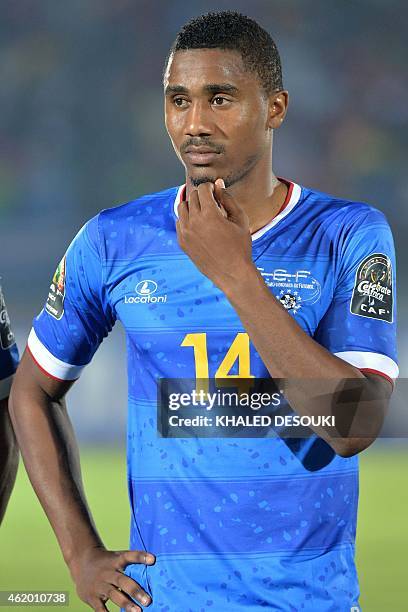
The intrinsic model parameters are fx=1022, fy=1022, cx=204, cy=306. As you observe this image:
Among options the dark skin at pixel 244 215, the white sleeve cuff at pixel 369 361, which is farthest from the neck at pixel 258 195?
the white sleeve cuff at pixel 369 361

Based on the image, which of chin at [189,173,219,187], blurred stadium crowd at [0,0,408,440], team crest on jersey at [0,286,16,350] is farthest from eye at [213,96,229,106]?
blurred stadium crowd at [0,0,408,440]

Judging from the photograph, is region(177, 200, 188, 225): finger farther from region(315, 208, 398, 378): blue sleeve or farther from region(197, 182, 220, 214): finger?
region(315, 208, 398, 378): blue sleeve

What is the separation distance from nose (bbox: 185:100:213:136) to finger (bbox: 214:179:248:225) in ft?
0.41

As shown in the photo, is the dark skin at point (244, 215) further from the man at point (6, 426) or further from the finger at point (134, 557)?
the man at point (6, 426)

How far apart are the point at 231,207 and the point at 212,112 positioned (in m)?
0.22

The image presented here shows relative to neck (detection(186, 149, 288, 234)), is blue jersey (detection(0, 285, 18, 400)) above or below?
below

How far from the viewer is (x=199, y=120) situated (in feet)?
6.39

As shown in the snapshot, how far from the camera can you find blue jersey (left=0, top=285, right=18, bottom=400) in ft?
7.83

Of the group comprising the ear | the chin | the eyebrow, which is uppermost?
the eyebrow

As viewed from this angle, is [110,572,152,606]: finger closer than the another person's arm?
Yes

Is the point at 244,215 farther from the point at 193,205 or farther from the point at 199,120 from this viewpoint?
the point at 199,120

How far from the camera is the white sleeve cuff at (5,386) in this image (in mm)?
2371

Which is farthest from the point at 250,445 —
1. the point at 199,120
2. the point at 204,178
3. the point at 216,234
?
the point at 199,120

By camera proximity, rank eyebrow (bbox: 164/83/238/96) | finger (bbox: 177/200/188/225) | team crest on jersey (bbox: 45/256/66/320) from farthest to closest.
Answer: team crest on jersey (bbox: 45/256/66/320), eyebrow (bbox: 164/83/238/96), finger (bbox: 177/200/188/225)
